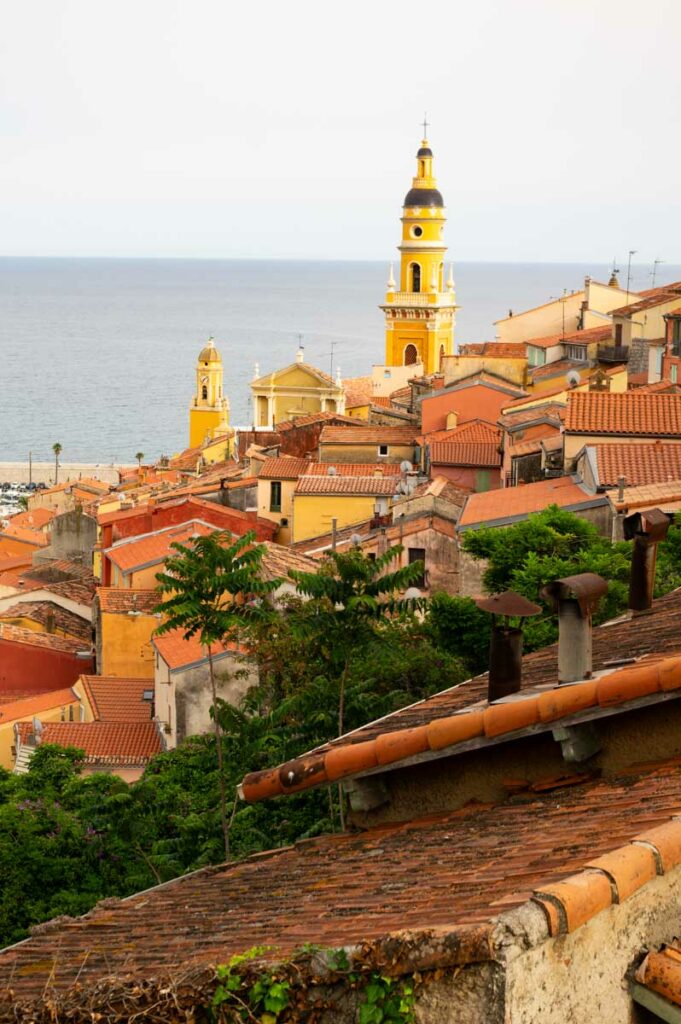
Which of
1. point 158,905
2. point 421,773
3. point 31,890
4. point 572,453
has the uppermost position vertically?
point 572,453

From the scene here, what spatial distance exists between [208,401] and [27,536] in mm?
33838

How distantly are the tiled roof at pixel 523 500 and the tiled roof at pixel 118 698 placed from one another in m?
6.76

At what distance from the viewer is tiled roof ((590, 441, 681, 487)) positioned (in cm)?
2814

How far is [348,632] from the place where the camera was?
17.2 meters

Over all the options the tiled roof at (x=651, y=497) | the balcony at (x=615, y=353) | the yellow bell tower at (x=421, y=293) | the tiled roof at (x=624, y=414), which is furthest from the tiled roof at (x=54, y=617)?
the yellow bell tower at (x=421, y=293)

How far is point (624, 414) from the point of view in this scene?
102ft

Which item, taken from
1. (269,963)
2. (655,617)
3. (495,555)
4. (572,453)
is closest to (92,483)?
(572,453)

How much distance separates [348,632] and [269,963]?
12488mm

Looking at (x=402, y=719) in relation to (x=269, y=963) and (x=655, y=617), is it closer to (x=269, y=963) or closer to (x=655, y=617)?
(x=655, y=617)

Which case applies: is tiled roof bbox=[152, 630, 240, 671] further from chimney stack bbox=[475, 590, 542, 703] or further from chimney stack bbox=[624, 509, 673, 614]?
chimney stack bbox=[475, 590, 542, 703]

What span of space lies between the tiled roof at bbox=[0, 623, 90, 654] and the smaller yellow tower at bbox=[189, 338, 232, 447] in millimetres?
52139

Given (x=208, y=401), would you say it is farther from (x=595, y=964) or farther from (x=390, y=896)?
(x=595, y=964)

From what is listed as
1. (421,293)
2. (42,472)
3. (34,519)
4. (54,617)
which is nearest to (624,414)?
(54,617)

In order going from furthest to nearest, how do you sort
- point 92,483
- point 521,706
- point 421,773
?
point 92,483
point 421,773
point 521,706
